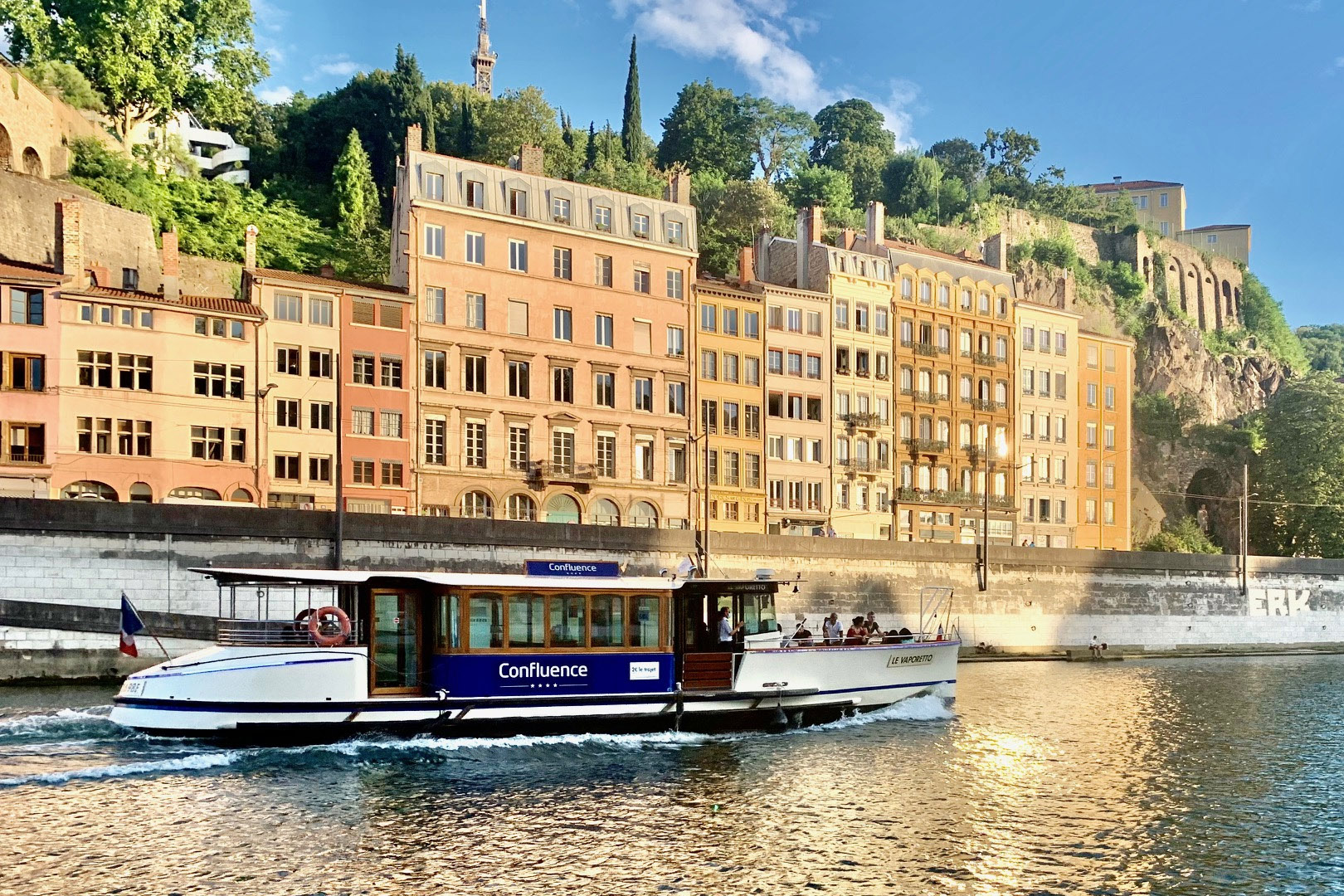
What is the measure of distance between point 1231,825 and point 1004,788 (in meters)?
4.50

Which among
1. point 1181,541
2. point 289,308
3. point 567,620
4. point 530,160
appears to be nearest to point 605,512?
point 289,308

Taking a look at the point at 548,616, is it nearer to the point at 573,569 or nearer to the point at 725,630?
the point at 573,569

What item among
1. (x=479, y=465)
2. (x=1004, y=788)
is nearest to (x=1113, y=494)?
(x=479, y=465)

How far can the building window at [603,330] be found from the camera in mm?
67125

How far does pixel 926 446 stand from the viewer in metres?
79.6

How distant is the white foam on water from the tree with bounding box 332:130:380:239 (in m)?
59.1

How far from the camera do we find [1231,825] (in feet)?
83.4

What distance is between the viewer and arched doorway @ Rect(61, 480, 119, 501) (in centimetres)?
5288

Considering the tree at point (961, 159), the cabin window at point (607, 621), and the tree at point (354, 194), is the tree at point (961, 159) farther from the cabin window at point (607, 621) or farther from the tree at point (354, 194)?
the cabin window at point (607, 621)

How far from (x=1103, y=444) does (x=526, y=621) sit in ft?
219

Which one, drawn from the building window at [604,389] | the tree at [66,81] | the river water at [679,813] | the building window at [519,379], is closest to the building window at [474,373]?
the building window at [519,379]

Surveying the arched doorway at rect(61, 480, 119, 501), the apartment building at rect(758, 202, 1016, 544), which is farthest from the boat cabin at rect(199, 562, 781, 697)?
the apartment building at rect(758, 202, 1016, 544)

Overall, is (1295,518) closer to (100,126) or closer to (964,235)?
(964,235)

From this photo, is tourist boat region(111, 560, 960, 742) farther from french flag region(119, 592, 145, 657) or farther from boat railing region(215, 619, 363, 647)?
french flag region(119, 592, 145, 657)
